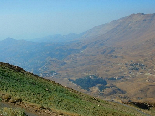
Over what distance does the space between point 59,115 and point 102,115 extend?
7095 millimetres

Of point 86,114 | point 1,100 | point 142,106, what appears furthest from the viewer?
point 142,106

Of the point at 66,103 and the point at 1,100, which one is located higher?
the point at 1,100

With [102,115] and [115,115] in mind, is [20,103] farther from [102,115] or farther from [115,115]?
[115,115]

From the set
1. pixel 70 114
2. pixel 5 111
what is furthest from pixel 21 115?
pixel 70 114

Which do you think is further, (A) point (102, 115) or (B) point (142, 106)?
(B) point (142, 106)

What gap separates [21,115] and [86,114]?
33.4ft

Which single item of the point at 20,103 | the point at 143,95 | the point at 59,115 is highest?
the point at 20,103

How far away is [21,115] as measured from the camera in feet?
38.8

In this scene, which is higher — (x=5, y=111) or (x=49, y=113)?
(x=5, y=111)

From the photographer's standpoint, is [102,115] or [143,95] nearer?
[102,115]

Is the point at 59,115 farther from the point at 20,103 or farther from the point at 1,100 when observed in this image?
the point at 1,100

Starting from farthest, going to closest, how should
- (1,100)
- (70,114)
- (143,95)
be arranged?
(143,95)
(70,114)
(1,100)

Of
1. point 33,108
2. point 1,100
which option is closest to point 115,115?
point 33,108

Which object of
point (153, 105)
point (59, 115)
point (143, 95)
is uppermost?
point (59, 115)
